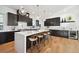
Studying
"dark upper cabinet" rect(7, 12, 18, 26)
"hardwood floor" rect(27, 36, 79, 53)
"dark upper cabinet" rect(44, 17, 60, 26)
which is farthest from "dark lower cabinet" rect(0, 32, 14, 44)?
"dark upper cabinet" rect(44, 17, 60, 26)

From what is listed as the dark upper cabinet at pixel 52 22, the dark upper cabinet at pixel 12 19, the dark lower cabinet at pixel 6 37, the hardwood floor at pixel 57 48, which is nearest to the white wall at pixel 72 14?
the dark upper cabinet at pixel 52 22

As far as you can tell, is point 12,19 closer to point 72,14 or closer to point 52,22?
point 52,22

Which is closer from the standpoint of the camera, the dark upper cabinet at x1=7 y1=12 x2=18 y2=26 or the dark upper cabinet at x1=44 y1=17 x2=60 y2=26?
the dark upper cabinet at x1=7 y1=12 x2=18 y2=26

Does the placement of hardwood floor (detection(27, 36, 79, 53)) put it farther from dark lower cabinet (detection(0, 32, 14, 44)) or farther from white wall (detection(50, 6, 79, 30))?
white wall (detection(50, 6, 79, 30))

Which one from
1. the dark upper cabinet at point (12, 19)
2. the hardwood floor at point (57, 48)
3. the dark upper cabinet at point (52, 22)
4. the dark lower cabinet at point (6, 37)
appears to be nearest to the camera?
the hardwood floor at point (57, 48)

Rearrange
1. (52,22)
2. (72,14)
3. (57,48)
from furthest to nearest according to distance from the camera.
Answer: (52,22)
(72,14)
(57,48)

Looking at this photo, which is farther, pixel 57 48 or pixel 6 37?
pixel 6 37

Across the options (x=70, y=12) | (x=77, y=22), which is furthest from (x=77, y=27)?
(x=70, y=12)

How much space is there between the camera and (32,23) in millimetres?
8250

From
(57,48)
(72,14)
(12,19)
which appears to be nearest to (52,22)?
(72,14)

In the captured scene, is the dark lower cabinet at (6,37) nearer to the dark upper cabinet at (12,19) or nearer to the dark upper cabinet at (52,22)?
the dark upper cabinet at (12,19)

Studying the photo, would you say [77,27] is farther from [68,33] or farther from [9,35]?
[9,35]

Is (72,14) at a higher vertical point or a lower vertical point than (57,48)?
higher
